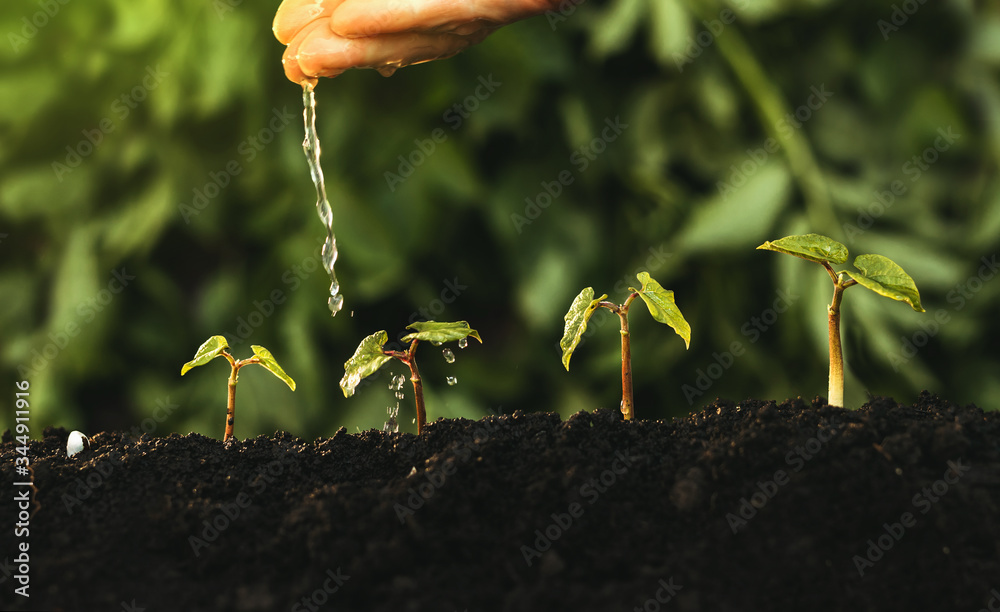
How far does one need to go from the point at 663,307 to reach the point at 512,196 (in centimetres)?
65

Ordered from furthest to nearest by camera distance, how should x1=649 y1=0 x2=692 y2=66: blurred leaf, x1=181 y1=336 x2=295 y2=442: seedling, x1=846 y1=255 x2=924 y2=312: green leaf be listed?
x1=649 y1=0 x2=692 y2=66: blurred leaf < x1=181 y1=336 x2=295 y2=442: seedling < x1=846 y1=255 x2=924 y2=312: green leaf

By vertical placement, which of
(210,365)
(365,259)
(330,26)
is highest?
(330,26)

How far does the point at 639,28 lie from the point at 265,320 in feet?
3.51

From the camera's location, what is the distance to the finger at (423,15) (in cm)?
108

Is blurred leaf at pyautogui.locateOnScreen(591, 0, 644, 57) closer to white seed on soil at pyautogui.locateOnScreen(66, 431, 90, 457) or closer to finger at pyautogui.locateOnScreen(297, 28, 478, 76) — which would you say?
finger at pyautogui.locateOnScreen(297, 28, 478, 76)

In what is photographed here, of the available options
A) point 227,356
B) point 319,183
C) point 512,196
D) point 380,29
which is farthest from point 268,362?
point 512,196

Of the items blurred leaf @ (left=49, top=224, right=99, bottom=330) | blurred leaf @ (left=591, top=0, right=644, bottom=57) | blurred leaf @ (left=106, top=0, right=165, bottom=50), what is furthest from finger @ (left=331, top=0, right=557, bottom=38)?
blurred leaf @ (left=49, top=224, right=99, bottom=330)

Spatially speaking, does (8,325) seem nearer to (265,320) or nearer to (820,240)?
(265,320)

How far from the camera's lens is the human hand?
1.09 meters

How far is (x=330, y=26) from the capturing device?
1.12 meters

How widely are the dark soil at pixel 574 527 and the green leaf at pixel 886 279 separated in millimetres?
154

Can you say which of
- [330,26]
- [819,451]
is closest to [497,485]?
[819,451]

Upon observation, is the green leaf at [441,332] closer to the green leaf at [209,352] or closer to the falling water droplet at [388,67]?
the green leaf at [209,352]

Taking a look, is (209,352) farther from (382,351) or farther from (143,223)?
(143,223)
